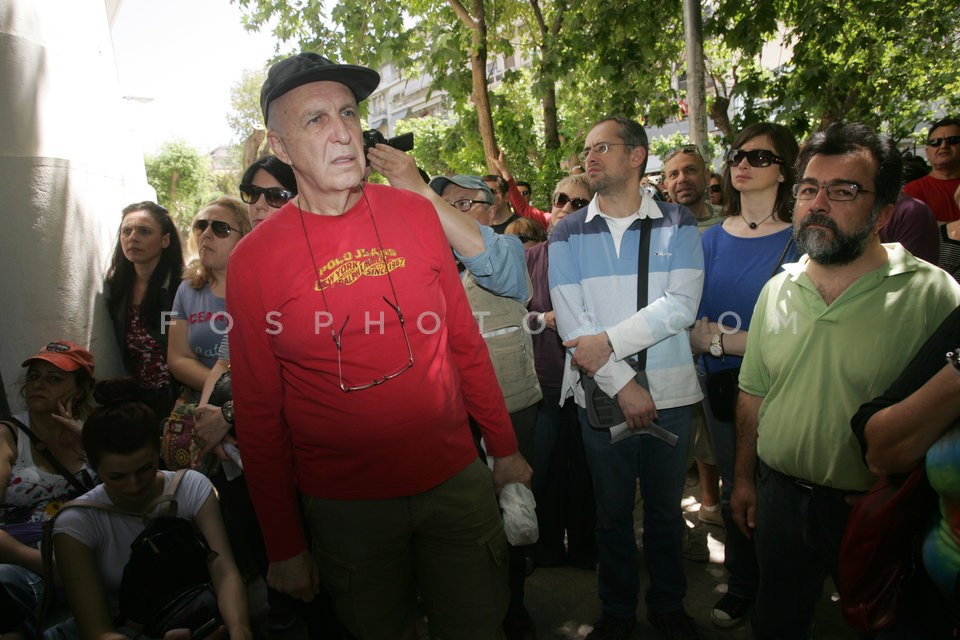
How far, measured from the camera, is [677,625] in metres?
2.91

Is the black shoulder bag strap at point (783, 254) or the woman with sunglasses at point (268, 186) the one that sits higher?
the woman with sunglasses at point (268, 186)

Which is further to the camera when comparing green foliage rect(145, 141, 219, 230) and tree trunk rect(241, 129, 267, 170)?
green foliage rect(145, 141, 219, 230)

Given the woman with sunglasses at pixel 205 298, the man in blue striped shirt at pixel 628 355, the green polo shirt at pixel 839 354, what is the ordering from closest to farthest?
the green polo shirt at pixel 839 354, the man in blue striped shirt at pixel 628 355, the woman with sunglasses at pixel 205 298

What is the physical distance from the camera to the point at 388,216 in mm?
1975

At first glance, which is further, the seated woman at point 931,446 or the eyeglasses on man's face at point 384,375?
the eyeglasses on man's face at point 384,375

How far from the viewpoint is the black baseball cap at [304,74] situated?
6.14 feet

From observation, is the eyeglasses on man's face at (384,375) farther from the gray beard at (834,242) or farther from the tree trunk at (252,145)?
the tree trunk at (252,145)

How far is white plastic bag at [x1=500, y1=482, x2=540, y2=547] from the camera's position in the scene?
76.1 inches

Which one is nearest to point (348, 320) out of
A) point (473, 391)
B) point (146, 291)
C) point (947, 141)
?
point (473, 391)

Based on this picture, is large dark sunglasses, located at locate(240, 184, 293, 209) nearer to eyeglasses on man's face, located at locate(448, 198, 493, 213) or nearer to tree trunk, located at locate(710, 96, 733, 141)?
eyeglasses on man's face, located at locate(448, 198, 493, 213)

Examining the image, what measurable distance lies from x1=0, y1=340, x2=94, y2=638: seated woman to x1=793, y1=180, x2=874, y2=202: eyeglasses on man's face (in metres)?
3.69

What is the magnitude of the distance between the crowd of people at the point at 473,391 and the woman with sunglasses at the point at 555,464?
1.63 ft

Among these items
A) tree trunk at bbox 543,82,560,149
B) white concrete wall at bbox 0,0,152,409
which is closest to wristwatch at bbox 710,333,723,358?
white concrete wall at bbox 0,0,152,409

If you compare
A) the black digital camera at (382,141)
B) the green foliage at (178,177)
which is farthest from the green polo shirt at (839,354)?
the green foliage at (178,177)
